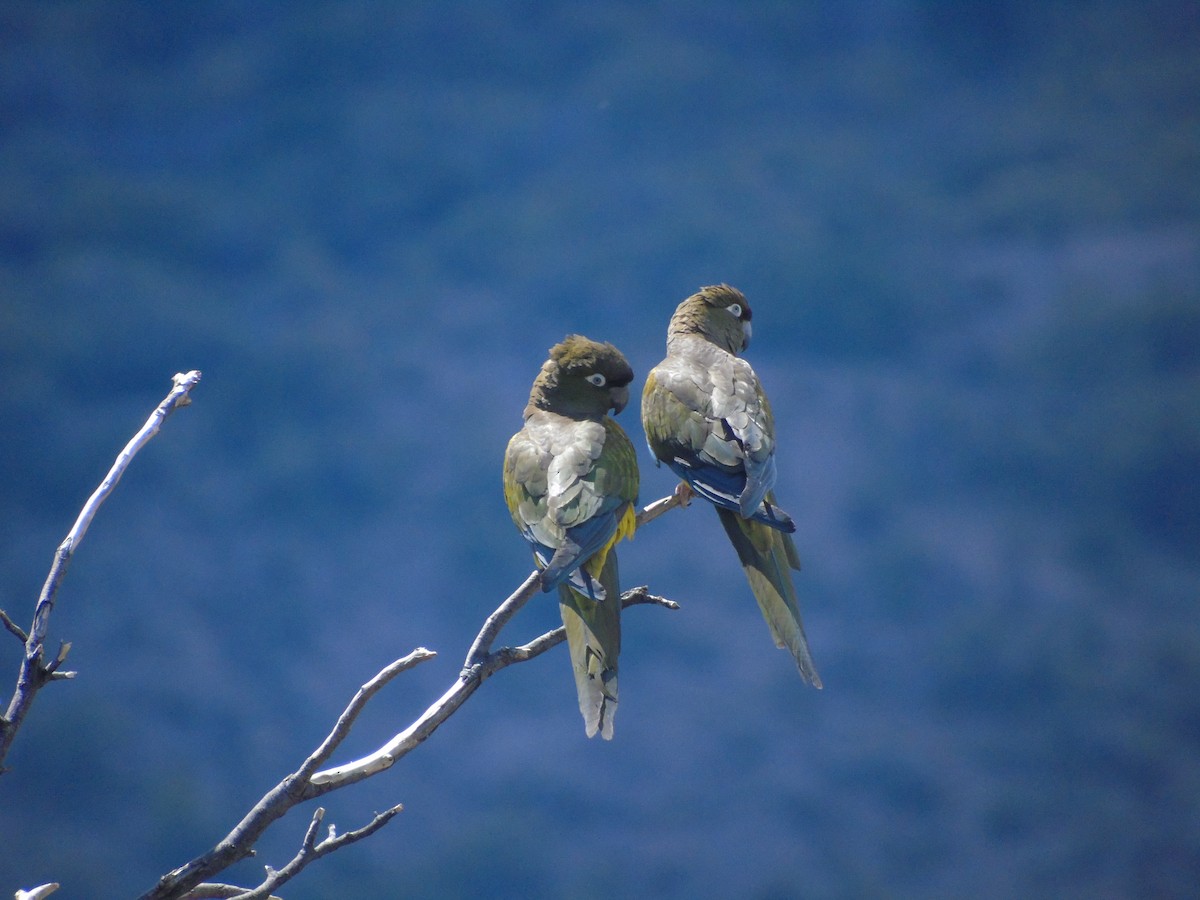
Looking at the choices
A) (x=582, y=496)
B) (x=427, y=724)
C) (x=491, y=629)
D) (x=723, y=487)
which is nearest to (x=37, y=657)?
(x=427, y=724)

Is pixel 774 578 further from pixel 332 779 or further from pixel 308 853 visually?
pixel 308 853

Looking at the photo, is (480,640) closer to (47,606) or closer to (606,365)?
(47,606)

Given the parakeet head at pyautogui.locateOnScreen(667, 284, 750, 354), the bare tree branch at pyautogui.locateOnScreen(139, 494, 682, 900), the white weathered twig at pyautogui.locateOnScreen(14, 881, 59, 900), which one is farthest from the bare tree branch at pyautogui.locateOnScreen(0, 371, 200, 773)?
the parakeet head at pyautogui.locateOnScreen(667, 284, 750, 354)

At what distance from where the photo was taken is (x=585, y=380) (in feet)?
8.38

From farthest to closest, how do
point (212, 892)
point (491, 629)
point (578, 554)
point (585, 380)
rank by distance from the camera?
point (585, 380)
point (578, 554)
point (491, 629)
point (212, 892)

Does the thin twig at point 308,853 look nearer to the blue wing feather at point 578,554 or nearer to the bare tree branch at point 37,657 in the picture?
the bare tree branch at point 37,657

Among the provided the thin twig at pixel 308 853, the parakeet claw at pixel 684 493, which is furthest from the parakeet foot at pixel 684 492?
the thin twig at pixel 308 853

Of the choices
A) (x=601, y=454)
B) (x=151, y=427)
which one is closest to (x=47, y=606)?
(x=151, y=427)

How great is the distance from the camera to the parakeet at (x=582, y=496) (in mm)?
2037

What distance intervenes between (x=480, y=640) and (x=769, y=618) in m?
0.72

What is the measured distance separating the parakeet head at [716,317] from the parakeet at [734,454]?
157 mm

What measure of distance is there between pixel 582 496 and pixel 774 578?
0.48m

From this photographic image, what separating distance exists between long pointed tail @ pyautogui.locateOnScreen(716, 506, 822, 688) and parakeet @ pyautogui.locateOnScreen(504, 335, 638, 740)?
0.81 ft

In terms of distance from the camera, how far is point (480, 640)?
1.87 metres
